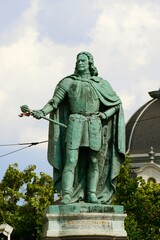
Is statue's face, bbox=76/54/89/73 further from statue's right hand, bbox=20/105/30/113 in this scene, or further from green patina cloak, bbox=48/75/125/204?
statue's right hand, bbox=20/105/30/113

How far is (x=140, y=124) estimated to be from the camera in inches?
3063

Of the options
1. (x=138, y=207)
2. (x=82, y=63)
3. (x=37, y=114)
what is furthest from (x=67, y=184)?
(x=138, y=207)

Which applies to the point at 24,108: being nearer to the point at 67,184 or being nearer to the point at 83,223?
the point at 67,184

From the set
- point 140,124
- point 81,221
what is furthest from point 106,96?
point 140,124

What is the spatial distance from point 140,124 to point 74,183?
65.4 m

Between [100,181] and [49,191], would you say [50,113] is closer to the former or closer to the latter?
[100,181]

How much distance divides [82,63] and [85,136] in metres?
1.20

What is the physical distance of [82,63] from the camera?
42.4 ft

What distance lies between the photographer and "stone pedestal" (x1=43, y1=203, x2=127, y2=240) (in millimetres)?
11828

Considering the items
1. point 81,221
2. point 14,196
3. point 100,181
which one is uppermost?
point 14,196

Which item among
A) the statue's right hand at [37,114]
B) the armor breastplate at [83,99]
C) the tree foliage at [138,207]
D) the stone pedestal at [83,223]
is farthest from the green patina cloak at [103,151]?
the tree foliage at [138,207]

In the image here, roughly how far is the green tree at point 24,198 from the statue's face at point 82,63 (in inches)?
1153

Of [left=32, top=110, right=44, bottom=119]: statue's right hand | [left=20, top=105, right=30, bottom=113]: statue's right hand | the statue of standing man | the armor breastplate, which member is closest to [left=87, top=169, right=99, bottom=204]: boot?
the statue of standing man

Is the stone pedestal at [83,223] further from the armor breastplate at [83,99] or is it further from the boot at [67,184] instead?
the armor breastplate at [83,99]
